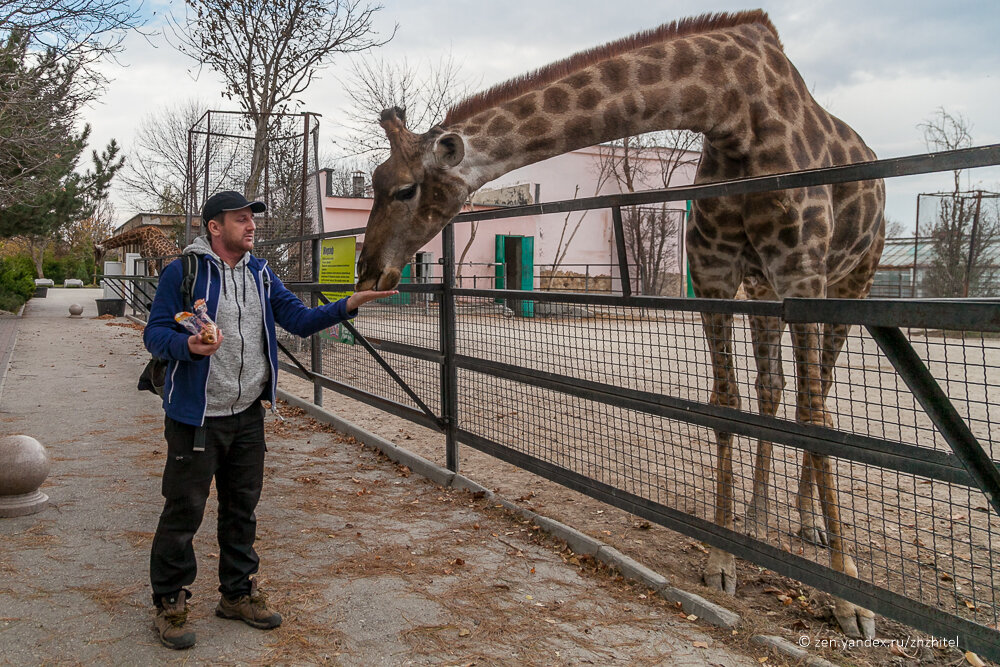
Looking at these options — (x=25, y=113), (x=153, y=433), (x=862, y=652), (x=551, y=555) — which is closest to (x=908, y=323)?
(x=862, y=652)

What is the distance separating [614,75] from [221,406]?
2.52 metres

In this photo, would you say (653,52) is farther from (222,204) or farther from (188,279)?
(188,279)

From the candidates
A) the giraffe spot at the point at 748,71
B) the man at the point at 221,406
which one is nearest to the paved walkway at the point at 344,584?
the man at the point at 221,406

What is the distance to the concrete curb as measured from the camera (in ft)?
11.3

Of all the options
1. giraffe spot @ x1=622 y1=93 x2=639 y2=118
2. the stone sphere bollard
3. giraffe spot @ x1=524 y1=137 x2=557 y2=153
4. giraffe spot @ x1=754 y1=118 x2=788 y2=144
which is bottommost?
the stone sphere bollard

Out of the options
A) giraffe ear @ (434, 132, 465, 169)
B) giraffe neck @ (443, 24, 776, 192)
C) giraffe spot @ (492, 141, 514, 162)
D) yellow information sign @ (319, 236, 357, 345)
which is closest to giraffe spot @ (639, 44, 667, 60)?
giraffe neck @ (443, 24, 776, 192)

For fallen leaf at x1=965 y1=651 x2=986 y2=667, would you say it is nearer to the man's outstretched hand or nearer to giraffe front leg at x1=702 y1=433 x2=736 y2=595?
giraffe front leg at x1=702 y1=433 x2=736 y2=595

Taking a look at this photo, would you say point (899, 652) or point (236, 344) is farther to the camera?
point (236, 344)

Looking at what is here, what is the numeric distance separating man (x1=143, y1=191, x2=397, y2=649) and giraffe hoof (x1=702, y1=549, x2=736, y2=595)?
2.13 metres

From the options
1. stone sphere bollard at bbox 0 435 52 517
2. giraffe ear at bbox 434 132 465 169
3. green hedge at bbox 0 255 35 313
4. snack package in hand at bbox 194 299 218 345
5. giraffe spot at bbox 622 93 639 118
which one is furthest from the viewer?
green hedge at bbox 0 255 35 313

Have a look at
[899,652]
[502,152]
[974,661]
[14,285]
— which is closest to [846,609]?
[899,652]

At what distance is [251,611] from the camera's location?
3.37m

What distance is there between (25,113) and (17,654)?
877cm

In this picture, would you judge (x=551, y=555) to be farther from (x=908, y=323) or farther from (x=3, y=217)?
(x=3, y=217)
